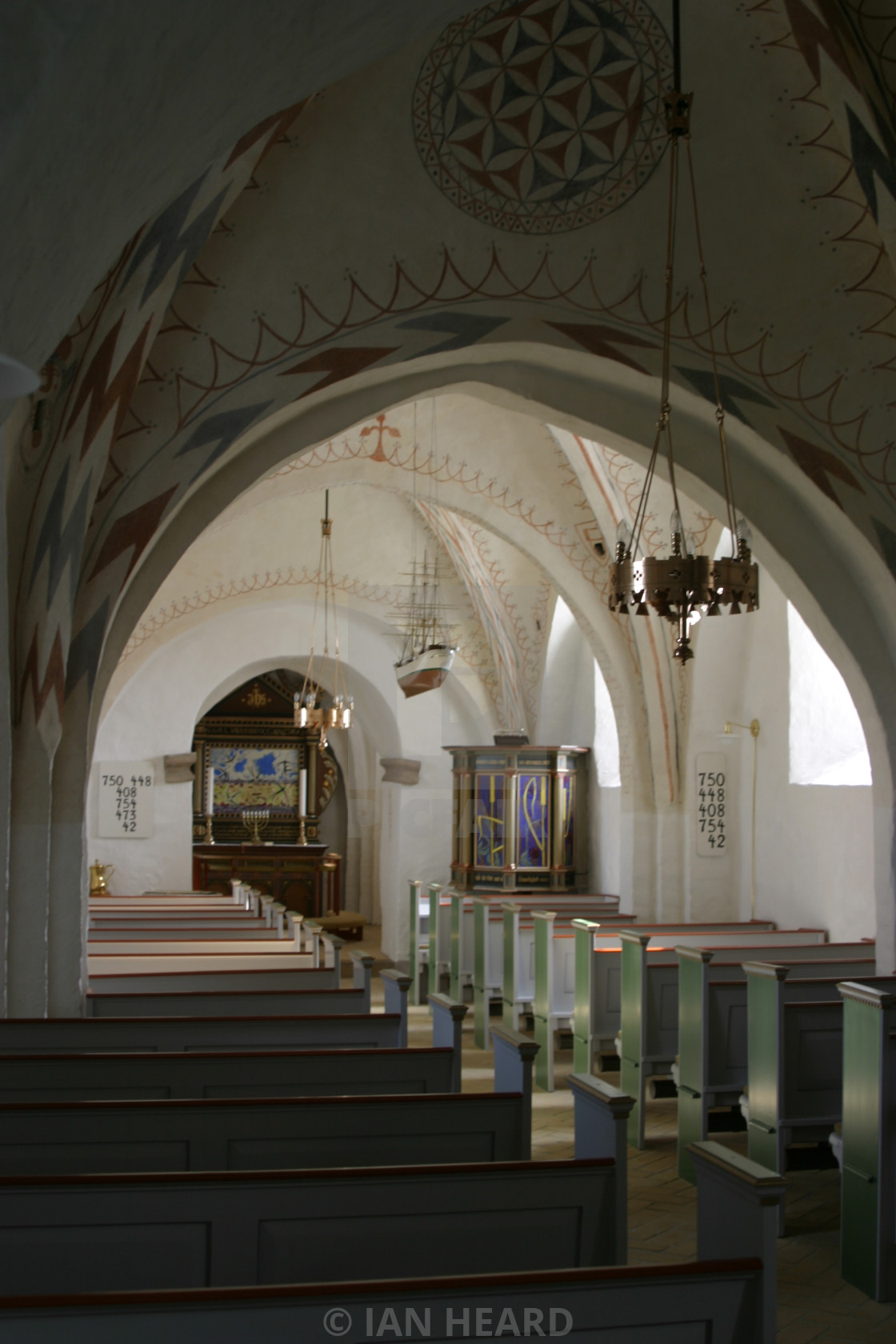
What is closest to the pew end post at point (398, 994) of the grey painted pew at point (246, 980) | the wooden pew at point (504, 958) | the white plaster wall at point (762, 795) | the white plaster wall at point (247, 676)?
the grey painted pew at point (246, 980)

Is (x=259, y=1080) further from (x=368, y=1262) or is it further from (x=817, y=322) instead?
(x=817, y=322)

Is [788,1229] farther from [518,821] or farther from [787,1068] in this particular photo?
[518,821]

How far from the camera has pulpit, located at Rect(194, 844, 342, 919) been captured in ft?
62.1

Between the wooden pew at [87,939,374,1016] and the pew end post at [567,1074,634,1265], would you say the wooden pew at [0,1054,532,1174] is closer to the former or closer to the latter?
the pew end post at [567,1074,634,1265]

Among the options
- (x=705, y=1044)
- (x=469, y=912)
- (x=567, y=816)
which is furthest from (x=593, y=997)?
(x=567, y=816)

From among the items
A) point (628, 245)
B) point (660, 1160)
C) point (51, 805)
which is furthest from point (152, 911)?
point (628, 245)

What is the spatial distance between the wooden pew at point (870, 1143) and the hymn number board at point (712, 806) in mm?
7283

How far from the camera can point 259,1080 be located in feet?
14.2

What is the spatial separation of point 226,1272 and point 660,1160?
185 inches

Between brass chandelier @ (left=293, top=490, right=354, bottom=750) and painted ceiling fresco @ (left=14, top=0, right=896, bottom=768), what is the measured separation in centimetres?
696

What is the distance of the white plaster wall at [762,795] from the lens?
10.6 metres

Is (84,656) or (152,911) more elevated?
(84,656)

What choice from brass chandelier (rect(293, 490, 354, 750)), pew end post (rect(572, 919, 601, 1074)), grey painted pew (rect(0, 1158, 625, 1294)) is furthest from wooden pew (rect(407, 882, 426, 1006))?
grey painted pew (rect(0, 1158, 625, 1294))

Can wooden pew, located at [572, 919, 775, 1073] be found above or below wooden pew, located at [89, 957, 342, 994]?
below
